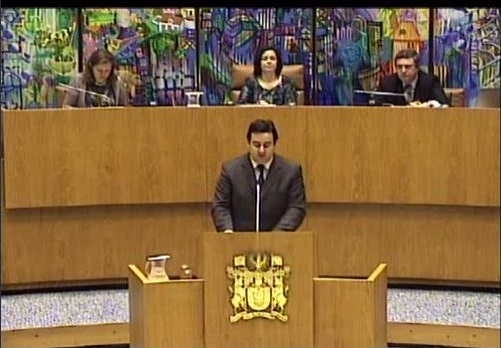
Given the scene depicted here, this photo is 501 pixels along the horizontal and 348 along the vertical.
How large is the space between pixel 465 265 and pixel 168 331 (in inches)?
127

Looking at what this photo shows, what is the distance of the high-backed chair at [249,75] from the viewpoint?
6.83 meters

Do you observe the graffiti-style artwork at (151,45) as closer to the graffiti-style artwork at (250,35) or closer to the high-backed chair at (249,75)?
the graffiti-style artwork at (250,35)

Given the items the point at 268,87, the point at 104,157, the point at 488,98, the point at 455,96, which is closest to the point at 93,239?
the point at 104,157

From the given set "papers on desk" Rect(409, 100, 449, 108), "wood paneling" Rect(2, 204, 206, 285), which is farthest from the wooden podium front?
"papers on desk" Rect(409, 100, 449, 108)

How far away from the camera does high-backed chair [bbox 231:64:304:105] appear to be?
269 inches

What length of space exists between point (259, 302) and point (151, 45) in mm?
4027

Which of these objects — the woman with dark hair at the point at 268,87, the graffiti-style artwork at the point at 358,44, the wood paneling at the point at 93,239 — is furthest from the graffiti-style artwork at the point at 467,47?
the wood paneling at the point at 93,239

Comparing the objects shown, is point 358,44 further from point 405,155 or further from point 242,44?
point 405,155

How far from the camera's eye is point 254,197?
180 inches

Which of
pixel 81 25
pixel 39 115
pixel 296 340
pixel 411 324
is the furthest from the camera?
pixel 81 25

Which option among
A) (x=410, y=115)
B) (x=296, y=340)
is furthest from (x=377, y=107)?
(x=296, y=340)

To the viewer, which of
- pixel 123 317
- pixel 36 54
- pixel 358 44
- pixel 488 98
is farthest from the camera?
pixel 358 44

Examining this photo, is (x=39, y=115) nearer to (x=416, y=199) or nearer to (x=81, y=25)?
(x=81, y=25)

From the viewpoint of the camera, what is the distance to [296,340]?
3629 millimetres
